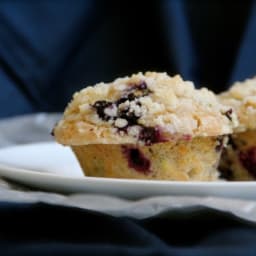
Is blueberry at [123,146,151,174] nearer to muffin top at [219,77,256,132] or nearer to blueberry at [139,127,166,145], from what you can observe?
blueberry at [139,127,166,145]

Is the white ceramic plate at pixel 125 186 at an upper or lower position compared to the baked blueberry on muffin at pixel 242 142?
lower

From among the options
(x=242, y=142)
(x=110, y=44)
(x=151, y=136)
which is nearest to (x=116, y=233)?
(x=151, y=136)

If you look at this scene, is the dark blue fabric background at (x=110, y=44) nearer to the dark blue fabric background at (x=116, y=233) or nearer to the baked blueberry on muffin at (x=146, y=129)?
the baked blueberry on muffin at (x=146, y=129)

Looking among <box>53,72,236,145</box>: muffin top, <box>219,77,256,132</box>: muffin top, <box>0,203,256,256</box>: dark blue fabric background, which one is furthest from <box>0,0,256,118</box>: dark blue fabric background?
<box>0,203,256,256</box>: dark blue fabric background

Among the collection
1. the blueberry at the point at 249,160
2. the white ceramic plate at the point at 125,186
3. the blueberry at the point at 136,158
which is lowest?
the white ceramic plate at the point at 125,186

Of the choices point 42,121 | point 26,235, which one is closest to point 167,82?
point 26,235

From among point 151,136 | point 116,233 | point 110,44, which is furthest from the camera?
point 110,44

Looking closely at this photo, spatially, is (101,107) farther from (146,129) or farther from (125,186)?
(125,186)

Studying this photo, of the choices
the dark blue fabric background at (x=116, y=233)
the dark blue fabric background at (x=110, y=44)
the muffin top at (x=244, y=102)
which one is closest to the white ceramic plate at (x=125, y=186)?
the dark blue fabric background at (x=116, y=233)
